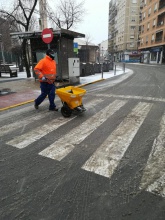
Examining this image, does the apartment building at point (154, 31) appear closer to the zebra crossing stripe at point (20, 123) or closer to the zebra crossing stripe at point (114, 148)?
the zebra crossing stripe at point (114, 148)

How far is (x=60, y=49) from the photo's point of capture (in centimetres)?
1130

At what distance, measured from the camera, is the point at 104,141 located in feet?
11.6

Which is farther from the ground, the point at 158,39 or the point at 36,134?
the point at 158,39

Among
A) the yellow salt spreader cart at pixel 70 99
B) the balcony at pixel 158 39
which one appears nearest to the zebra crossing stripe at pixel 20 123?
the yellow salt spreader cart at pixel 70 99

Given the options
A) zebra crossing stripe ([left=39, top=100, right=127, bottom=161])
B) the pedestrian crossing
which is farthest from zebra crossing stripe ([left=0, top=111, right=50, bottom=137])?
zebra crossing stripe ([left=39, top=100, right=127, bottom=161])

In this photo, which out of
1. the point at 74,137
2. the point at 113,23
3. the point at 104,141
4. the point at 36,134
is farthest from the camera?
the point at 113,23

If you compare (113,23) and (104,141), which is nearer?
(104,141)

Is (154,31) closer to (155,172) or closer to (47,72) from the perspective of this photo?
(47,72)

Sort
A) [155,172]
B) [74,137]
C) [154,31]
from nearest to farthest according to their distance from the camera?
1. [155,172]
2. [74,137]
3. [154,31]

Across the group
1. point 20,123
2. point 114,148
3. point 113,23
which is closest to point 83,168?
point 114,148

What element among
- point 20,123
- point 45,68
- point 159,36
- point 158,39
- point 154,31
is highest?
point 154,31

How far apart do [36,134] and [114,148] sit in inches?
70.3

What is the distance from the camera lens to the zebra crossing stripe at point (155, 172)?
2.24 meters

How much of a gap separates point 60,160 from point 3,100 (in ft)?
17.6
